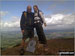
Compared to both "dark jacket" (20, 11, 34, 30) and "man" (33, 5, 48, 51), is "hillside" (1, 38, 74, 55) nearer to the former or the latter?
"man" (33, 5, 48, 51)

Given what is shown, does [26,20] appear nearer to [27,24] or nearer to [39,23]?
[27,24]

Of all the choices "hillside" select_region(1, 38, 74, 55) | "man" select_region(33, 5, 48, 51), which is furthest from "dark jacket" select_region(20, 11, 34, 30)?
"hillside" select_region(1, 38, 74, 55)

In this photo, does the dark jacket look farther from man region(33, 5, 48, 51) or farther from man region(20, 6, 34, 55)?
man region(33, 5, 48, 51)

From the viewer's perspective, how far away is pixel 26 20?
5328 mm

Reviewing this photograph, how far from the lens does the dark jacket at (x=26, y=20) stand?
5.31 metres

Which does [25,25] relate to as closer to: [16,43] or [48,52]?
[16,43]

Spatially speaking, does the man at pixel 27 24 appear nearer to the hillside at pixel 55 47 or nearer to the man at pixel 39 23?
the man at pixel 39 23

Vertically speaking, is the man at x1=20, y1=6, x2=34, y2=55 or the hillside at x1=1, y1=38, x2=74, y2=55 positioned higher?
the man at x1=20, y1=6, x2=34, y2=55

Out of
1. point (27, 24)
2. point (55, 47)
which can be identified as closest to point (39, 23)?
point (27, 24)

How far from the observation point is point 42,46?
530 centimetres

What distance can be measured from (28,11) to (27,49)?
3.25 feet

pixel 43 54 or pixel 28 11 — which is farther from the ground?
pixel 28 11

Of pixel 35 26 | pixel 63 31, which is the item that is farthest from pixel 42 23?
pixel 63 31

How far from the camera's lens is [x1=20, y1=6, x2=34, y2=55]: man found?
5.31 metres
